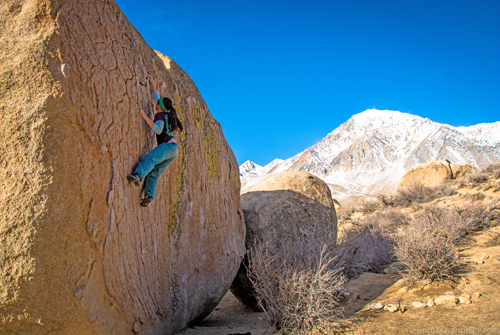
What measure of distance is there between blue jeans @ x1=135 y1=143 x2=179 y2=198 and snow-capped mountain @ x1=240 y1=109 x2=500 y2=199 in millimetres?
29744

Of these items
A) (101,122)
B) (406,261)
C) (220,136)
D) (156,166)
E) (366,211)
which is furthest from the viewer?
(366,211)

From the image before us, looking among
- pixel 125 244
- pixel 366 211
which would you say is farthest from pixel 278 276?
pixel 366 211

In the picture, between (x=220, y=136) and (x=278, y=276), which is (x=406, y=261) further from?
(x=220, y=136)

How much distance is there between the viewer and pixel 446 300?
3623 mm

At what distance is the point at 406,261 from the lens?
15.3ft

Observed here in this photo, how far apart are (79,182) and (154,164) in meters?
0.84

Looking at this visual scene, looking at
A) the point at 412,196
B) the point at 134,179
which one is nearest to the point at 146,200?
the point at 134,179

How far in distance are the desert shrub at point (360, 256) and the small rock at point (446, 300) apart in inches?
61.9

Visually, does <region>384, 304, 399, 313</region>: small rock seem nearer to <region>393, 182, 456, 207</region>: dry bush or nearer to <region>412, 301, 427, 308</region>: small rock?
<region>412, 301, 427, 308</region>: small rock

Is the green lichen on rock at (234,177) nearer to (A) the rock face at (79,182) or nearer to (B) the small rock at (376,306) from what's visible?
(A) the rock face at (79,182)

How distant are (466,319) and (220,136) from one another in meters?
4.02

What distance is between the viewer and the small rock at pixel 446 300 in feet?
11.7

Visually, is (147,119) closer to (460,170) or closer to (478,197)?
(478,197)

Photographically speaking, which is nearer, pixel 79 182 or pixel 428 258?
pixel 79 182
